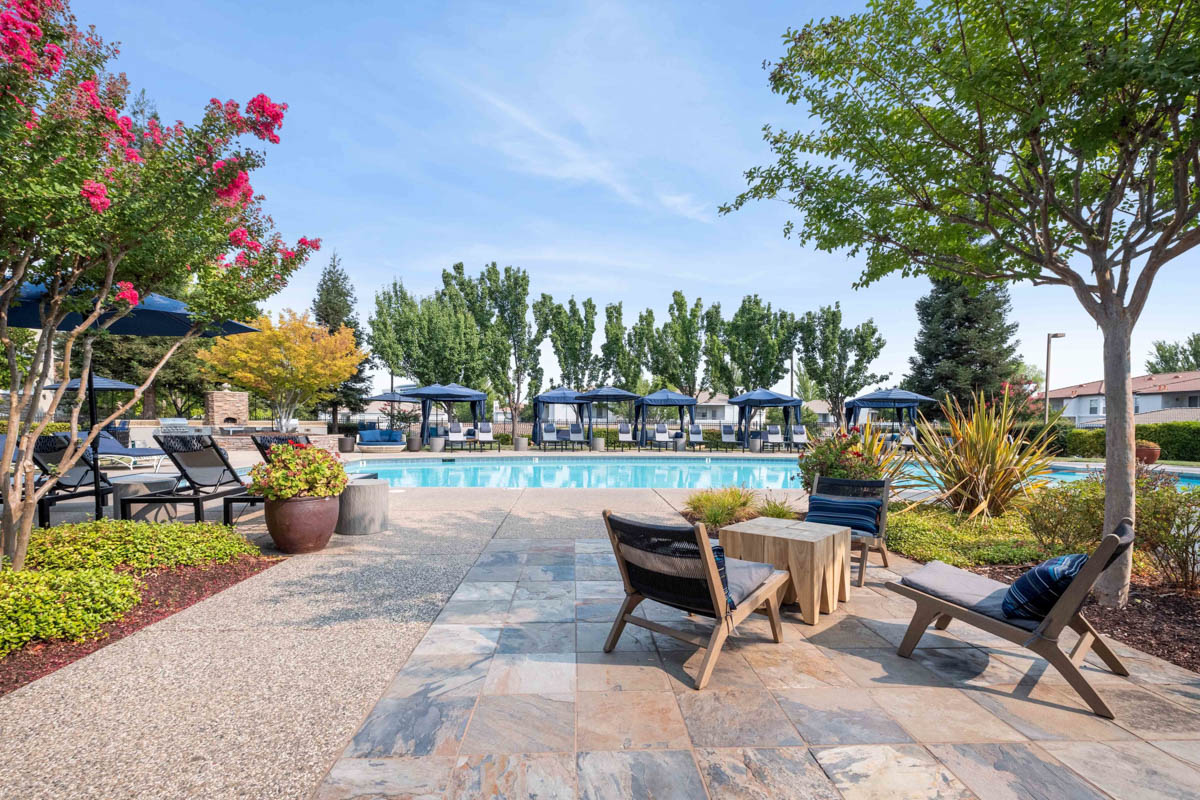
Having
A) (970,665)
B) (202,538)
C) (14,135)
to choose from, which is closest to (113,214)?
(14,135)

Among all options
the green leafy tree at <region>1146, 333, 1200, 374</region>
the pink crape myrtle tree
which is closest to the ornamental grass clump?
the pink crape myrtle tree

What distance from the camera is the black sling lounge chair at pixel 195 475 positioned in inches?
215

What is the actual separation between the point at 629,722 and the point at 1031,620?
6.35 ft

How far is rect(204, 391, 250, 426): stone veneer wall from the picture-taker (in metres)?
20.8

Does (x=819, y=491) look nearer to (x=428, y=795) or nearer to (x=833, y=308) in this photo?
(x=428, y=795)

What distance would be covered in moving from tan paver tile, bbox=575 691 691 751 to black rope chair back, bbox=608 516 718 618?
45cm

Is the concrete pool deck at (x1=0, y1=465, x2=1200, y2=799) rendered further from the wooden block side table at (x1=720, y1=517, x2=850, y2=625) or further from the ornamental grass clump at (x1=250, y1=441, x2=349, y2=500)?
the ornamental grass clump at (x1=250, y1=441, x2=349, y2=500)

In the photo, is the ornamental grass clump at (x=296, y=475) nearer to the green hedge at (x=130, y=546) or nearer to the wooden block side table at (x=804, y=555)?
the green hedge at (x=130, y=546)

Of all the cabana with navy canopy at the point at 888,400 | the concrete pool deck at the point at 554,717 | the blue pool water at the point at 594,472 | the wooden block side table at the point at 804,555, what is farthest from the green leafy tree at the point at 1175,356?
the concrete pool deck at the point at 554,717

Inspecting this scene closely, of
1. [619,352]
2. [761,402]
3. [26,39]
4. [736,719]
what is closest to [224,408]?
[619,352]

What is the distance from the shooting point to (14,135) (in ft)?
9.52

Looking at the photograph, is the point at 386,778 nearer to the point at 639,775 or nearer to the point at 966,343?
the point at 639,775

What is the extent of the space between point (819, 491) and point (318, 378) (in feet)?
63.5

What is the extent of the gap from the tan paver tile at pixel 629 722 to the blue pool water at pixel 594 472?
9394 mm
